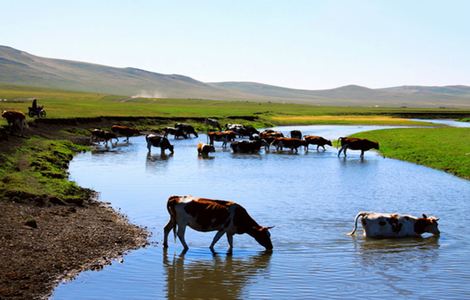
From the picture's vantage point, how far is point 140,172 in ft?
90.8

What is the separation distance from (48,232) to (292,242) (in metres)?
5.29

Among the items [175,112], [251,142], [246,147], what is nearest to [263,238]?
[246,147]

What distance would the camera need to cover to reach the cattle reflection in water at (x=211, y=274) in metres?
11.0

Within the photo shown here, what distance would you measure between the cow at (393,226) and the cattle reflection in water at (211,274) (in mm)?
2820

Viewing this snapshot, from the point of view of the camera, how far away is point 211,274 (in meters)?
12.1

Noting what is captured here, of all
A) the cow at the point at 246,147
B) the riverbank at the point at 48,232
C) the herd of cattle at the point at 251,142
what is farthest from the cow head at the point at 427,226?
the cow at the point at 246,147

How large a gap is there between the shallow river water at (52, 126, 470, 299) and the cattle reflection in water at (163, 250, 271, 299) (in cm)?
2

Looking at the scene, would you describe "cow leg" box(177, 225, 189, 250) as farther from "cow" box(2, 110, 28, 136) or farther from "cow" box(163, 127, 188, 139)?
"cow" box(163, 127, 188, 139)

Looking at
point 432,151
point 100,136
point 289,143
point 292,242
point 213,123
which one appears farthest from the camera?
point 213,123

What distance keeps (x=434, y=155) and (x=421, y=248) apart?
21.1 m

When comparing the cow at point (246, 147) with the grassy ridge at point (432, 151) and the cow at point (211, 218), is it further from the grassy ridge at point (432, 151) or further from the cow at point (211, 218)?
the cow at point (211, 218)

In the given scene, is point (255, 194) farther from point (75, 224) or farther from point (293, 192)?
point (75, 224)

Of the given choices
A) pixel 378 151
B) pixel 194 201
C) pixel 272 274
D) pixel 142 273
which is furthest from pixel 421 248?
pixel 378 151

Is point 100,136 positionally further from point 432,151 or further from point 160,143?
point 432,151
